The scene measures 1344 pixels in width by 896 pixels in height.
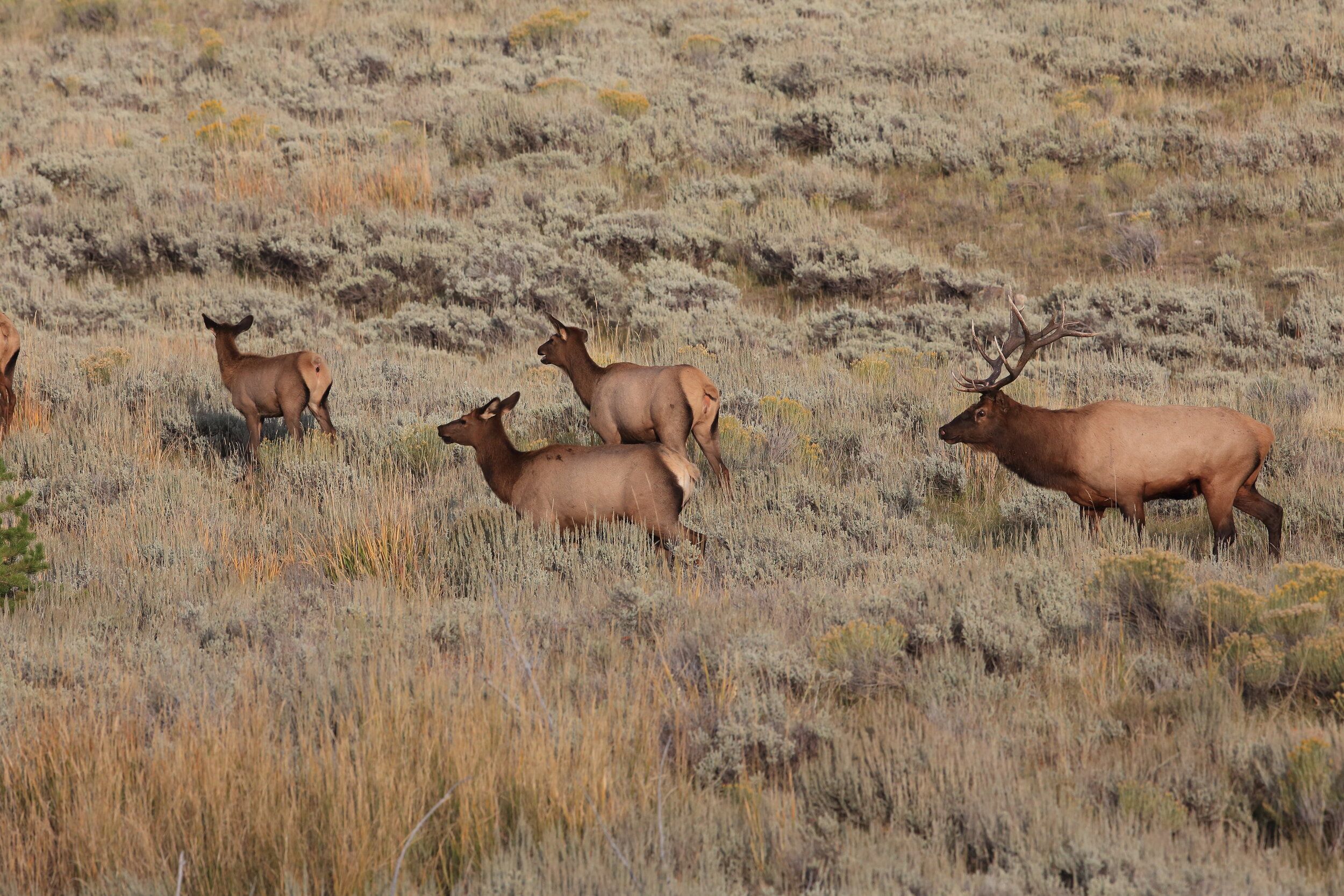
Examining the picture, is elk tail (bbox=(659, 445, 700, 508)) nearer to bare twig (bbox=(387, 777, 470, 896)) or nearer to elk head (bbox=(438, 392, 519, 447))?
elk head (bbox=(438, 392, 519, 447))

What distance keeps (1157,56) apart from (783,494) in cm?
1735

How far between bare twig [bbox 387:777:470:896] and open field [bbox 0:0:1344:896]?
0.07 metres

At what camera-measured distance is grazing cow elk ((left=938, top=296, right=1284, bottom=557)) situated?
7.16 metres

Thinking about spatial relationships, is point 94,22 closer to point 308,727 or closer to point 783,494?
point 783,494

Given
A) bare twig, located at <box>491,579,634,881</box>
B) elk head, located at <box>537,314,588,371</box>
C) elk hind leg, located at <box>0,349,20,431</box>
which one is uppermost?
bare twig, located at <box>491,579,634,881</box>

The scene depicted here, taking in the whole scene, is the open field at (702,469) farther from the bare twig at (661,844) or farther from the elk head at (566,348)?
the elk head at (566,348)

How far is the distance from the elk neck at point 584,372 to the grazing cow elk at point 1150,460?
3.22 meters

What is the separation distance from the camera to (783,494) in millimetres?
8234

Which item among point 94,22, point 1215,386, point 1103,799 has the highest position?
point 94,22

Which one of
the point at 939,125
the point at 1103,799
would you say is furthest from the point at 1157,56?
the point at 1103,799

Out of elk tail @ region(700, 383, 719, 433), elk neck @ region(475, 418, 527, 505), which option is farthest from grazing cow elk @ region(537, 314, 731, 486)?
elk neck @ region(475, 418, 527, 505)

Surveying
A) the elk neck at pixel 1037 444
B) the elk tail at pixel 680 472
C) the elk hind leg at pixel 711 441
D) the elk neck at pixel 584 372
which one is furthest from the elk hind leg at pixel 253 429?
the elk neck at pixel 1037 444

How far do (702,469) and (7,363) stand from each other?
20.3ft

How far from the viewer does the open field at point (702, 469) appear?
12.4ft
